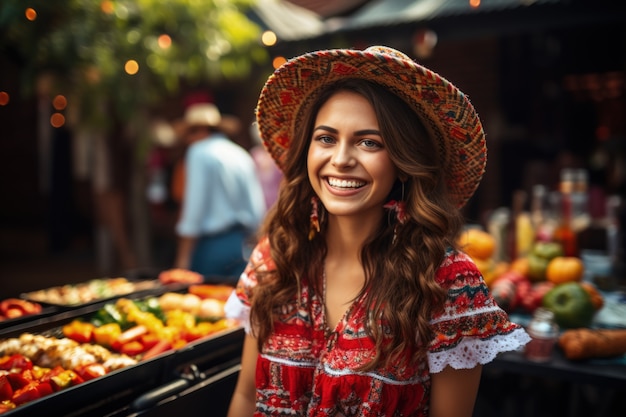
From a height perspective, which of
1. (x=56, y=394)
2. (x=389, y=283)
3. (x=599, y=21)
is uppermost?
(x=599, y=21)

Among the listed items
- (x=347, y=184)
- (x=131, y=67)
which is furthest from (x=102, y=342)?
(x=131, y=67)

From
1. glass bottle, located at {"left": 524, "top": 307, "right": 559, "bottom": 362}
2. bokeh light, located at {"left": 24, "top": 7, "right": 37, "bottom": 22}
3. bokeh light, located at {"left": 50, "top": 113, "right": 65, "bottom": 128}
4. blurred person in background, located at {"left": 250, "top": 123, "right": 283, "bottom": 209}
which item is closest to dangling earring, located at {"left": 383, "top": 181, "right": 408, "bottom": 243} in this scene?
glass bottle, located at {"left": 524, "top": 307, "right": 559, "bottom": 362}

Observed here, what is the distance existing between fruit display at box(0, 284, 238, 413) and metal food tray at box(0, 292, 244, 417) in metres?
0.06

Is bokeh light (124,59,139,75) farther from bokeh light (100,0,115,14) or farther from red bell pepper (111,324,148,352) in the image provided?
red bell pepper (111,324,148,352)

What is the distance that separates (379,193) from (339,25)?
A: 4612 millimetres

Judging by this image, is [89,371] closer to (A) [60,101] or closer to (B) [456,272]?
(B) [456,272]

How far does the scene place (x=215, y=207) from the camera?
187 inches

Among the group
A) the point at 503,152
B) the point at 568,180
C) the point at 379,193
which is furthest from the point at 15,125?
the point at 379,193

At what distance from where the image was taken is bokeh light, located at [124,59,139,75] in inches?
187

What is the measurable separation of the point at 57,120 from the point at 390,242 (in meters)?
10.4

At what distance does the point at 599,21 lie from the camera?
15.8 ft

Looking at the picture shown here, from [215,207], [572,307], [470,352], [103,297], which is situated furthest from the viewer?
[215,207]

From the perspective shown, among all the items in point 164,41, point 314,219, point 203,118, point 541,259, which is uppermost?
point 164,41

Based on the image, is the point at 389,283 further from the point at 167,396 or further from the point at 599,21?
the point at 599,21
